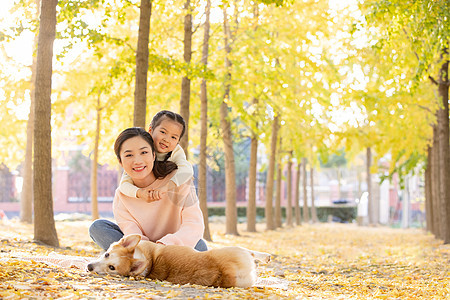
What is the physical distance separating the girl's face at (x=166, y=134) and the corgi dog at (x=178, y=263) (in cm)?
92

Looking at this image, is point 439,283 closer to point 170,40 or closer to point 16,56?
point 170,40

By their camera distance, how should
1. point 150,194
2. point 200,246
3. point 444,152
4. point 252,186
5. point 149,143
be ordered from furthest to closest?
point 252,186 → point 444,152 → point 200,246 → point 149,143 → point 150,194

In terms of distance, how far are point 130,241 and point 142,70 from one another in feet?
17.3

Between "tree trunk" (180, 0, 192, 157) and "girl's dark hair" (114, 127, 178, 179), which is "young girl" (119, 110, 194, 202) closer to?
"girl's dark hair" (114, 127, 178, 179)

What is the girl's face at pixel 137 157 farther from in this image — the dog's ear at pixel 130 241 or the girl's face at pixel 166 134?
the dog's ear at pixel 130 241

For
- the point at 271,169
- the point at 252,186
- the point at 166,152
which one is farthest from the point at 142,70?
the point at 271,169

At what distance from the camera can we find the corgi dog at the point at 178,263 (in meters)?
4.61

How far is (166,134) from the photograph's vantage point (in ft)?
17.3

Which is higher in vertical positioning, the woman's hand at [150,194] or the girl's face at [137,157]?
the girl's face at [137,157]

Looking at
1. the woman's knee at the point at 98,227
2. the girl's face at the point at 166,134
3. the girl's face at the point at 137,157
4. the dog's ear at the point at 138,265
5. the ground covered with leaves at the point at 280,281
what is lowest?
the ground covered with leaves at the point at 280,281

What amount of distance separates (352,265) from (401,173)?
33.8 ft

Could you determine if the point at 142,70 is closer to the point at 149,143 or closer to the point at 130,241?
the point at 149,143

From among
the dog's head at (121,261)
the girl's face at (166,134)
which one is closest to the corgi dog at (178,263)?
the dog's head at (121,261)

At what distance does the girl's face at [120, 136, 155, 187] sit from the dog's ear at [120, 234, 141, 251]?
24.7 inches
